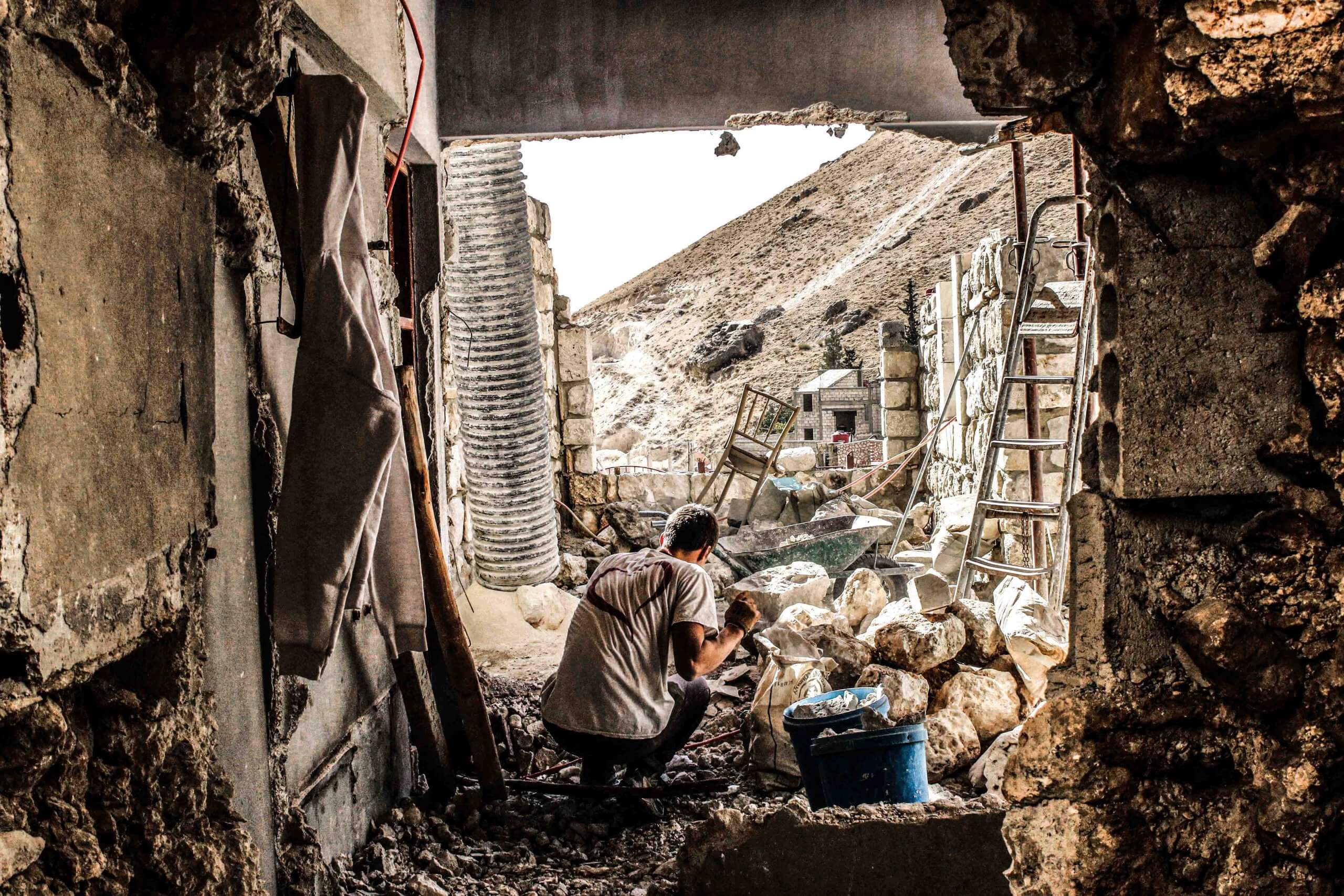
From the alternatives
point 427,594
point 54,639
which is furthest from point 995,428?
point 54,639

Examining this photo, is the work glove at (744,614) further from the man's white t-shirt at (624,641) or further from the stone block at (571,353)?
the stone block at (571,353)

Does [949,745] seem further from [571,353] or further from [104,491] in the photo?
[571,353]

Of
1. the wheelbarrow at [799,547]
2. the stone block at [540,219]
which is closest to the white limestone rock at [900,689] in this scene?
the wheelbarrow at [799,547]

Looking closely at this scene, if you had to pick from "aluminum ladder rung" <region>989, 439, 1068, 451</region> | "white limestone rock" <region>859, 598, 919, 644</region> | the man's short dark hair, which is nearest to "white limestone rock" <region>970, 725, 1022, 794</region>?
"white limestone rock" <region>859, 598, 919, 644</region>

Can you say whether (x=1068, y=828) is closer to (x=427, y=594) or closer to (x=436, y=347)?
(x=427, y=594)

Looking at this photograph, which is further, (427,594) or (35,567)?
(427,594)

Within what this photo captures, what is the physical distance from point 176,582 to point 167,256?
531 millimetres

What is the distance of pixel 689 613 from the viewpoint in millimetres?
3523

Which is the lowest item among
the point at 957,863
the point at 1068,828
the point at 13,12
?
the point at 957,863

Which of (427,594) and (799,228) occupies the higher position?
(799,228)

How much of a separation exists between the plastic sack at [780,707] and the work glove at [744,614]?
233 mm

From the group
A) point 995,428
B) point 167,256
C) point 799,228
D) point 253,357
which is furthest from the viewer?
point 799,228

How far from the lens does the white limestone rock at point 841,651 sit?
12.4 ft

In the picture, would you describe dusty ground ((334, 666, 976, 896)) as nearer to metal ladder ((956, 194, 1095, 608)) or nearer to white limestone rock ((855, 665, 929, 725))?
white limestone rock ((855, 665, 929, 725))
